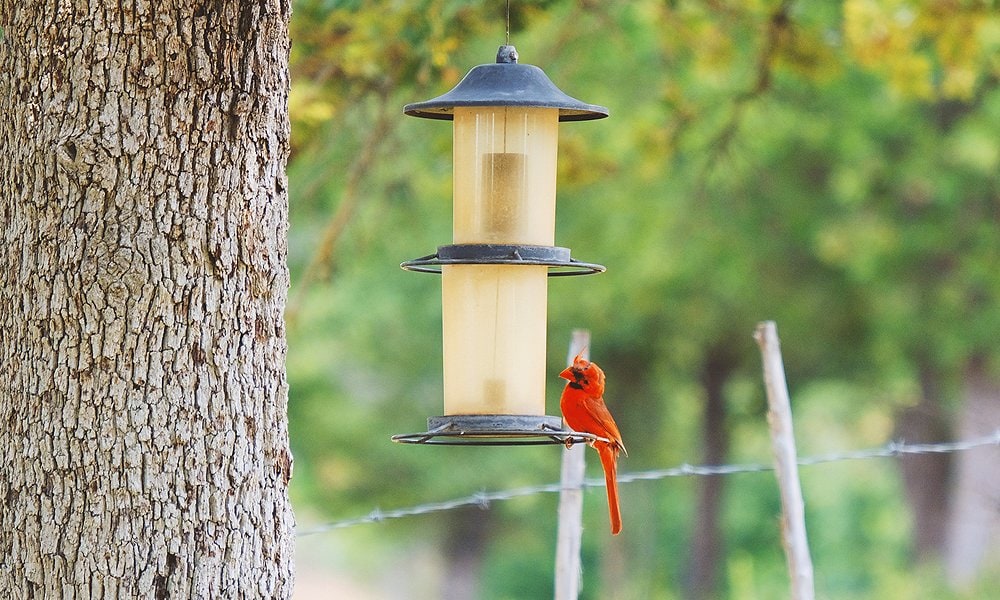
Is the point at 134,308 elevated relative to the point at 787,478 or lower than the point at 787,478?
elevated

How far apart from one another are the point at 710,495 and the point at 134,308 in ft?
50.4

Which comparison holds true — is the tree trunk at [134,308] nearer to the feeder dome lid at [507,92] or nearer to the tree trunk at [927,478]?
the feeder dome lid at [507,92]

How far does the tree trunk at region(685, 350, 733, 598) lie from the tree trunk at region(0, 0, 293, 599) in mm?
14903

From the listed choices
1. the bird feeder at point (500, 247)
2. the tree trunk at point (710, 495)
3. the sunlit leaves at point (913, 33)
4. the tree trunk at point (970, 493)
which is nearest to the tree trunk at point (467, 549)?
the tree trunk at point (710, 495)

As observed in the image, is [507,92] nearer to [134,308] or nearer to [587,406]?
[587,406]

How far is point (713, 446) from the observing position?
17.6 meters

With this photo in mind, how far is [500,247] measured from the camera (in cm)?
333

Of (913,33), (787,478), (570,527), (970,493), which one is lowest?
(970,493)

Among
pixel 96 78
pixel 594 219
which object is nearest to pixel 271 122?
pixel 96 78

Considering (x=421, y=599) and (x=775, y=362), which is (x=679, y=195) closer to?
(x=775, y=362)

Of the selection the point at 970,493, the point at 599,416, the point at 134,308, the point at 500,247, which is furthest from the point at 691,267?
the point at 134,308

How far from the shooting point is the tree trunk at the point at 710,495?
691 inches

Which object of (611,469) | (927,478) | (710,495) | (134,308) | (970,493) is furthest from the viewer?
(927,478)

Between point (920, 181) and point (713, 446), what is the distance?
5350mm
